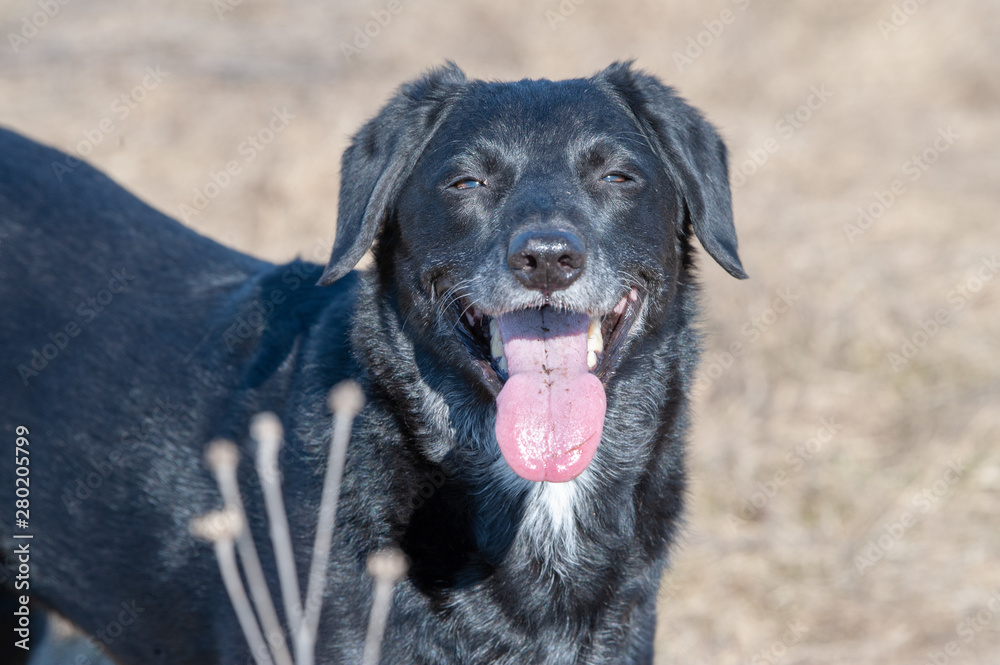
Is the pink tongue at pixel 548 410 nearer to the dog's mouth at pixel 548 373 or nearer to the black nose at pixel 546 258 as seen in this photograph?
the dog's mouth at pixel 548 373

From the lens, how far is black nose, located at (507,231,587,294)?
2760 millimetres

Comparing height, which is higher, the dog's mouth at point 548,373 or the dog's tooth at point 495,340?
the dog's tooth at point 495,340

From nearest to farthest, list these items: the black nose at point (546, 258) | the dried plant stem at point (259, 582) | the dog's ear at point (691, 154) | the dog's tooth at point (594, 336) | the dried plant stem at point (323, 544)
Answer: the dried plant stem at point (323, 544)
the dried plant stem at point (259, 582)
the black nose at point (546, 258)
the dog's tooth at point (594, 336)
the dog's ear at point (691, 154)

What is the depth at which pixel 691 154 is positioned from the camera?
10.9 ft

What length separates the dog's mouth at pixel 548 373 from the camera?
9.26 feet

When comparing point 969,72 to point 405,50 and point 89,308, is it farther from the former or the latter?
point 89,308

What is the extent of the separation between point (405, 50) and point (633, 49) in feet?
7.96

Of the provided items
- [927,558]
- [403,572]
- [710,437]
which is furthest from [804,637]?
[403,572]

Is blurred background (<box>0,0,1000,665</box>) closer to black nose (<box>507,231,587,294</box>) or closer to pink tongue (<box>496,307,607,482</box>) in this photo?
pink tongue (<box>496,307,607,482</box>)

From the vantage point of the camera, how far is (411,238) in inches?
124

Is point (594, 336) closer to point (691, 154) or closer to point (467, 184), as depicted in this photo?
point (467, 184)

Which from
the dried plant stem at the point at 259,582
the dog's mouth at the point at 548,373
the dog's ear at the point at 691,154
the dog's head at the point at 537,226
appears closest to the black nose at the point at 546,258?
the dog's head at the point at 537,226

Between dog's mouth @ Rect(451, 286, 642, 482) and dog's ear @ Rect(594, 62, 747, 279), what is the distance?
38cm

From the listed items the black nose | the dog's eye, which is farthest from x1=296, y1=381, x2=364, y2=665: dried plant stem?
the dog's eye
